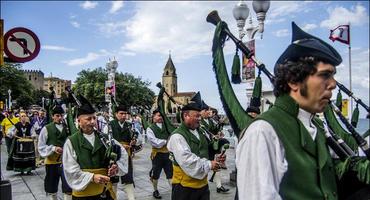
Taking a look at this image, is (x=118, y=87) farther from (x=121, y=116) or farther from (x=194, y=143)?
(x=194, y=143)

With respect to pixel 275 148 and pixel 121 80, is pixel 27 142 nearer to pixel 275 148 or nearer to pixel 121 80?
pixel 275 148

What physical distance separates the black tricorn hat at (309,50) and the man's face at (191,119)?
328 centimetres

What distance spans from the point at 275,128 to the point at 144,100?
71.3 metres

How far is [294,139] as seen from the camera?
6.40 feet

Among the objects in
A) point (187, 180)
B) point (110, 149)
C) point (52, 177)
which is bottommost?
point (52, 177)

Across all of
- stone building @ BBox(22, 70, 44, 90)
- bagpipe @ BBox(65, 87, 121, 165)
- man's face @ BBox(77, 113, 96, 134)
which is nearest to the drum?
bagpipe @ BBox(65, 87, 121, 165)

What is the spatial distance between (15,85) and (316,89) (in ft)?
224

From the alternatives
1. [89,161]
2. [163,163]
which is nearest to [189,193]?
[89,161]

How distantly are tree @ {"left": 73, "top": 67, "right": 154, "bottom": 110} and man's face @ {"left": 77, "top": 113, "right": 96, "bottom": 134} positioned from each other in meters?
61.5

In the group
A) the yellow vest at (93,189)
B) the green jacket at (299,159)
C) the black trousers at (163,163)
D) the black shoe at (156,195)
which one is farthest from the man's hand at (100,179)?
the black trousers at (163,163)

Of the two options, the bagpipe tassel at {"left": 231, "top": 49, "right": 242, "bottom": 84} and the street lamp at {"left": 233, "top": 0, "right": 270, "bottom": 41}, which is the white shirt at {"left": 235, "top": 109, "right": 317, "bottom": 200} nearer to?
the bagpipe tassel at {"left": 231, "top": 49, "right": 242, "bottom": 84}

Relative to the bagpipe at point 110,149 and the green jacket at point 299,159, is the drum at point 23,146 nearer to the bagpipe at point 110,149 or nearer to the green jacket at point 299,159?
the bagpipe at point 110,149

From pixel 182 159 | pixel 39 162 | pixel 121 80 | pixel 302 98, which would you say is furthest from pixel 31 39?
pixel 121 80

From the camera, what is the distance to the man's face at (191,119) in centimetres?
547
